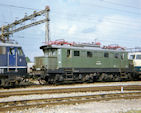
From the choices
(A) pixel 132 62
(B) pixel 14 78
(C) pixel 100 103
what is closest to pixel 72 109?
(C) pixel 100 103

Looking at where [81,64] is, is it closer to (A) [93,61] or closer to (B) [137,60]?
(A) [93,61]

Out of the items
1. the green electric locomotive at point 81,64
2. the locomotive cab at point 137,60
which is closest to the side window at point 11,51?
the green electric locomotive at point 81,64

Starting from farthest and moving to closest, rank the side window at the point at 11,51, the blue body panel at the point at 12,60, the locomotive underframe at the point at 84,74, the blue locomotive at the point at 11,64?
the locomotive underframe at the point at 84,74, the side window at the point at 11,51, the blue body panel at the point at 12,60, the blue locomotive at the point at 11,64

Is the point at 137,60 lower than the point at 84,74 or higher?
higher

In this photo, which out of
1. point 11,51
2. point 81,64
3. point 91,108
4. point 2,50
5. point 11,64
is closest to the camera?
point 91,108

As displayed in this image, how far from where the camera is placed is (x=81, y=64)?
18.7 metres

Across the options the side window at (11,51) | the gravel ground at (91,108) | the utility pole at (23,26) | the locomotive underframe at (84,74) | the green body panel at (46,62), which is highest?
the utility pole at (23,26)

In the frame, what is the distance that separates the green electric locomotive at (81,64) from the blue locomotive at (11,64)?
179 centimetres

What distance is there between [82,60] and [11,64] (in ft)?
23.4

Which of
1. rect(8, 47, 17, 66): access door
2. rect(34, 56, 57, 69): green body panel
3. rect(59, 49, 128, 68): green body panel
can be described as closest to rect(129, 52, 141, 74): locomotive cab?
rect(59, 49, 128, 68): green body panel

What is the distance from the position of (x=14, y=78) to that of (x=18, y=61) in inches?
57.4

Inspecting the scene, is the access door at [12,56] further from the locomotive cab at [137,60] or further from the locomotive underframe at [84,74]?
the locomotive cab at [137,60]

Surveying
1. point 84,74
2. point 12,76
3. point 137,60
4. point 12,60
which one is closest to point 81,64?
point 84,74

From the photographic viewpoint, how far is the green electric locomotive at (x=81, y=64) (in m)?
17.1
